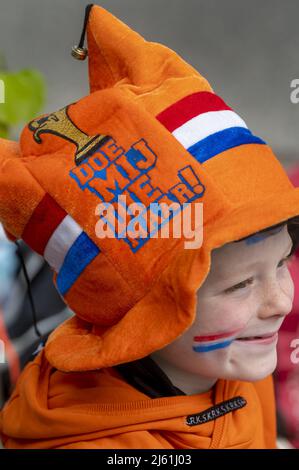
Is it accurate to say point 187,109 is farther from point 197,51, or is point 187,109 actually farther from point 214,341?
point 197,51

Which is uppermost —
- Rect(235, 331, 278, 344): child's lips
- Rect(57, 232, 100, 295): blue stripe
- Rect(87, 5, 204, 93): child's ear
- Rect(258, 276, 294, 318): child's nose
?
Rect(87, 5, 204, 93): child's ear

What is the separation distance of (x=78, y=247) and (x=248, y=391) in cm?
35

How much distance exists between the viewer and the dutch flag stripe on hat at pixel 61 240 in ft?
2.34

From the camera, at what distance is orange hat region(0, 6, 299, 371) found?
2.19 feet

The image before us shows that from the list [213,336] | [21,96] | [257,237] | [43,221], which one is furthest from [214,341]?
[21,96]

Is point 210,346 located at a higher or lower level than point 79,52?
lower

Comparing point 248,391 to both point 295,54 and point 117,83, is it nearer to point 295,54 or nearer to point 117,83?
point 117,83

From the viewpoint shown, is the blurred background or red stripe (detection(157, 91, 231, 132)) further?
the blurred background

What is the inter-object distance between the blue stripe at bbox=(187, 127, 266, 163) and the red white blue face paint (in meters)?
0.19

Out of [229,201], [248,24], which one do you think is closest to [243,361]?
[229,201]

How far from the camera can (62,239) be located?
0.73 m

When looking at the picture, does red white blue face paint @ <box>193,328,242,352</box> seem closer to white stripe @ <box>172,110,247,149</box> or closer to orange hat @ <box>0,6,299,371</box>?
orange hat @ <box>0,6,299,371</box>

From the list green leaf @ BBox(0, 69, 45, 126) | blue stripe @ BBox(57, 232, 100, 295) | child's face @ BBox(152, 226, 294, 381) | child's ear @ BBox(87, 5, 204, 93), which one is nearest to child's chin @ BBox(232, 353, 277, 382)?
child's face @ BBox(152, 226, 294, 381)

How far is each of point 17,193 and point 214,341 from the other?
268 mm
